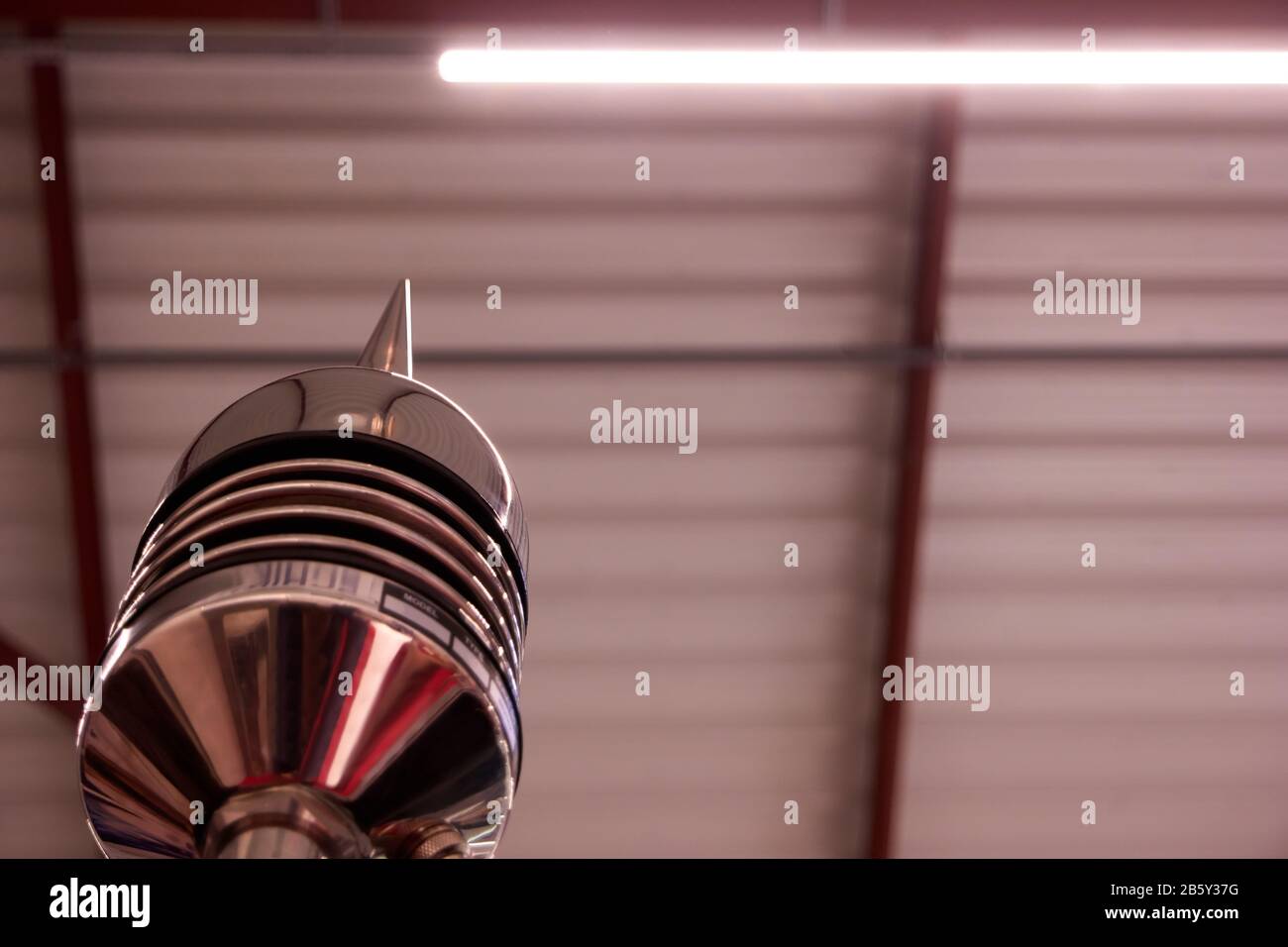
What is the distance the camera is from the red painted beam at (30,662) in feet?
22.3

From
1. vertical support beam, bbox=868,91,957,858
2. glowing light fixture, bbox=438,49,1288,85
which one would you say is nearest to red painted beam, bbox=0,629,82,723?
vertical support beam, bbox=868,91,957,858

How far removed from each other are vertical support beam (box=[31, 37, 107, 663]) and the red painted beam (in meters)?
0.31

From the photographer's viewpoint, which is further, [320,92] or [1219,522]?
[1219,522]

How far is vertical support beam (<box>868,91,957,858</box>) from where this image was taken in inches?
252

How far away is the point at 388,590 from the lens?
83cm

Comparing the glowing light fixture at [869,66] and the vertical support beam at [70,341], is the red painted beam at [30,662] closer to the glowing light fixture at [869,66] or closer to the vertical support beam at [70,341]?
the vertical support beam at [70,341]

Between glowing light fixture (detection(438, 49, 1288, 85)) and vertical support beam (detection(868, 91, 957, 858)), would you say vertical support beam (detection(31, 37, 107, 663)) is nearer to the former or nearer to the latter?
glowing light fixture (detection(438, 49, 1288, 85))

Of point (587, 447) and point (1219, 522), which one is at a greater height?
point (587, 447)

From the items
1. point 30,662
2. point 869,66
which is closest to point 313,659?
point 869,66

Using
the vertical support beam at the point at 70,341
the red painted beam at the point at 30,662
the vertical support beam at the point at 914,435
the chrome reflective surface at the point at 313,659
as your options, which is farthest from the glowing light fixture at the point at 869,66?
the red painted beam at the point at 30,662

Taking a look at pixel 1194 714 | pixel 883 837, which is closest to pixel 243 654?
pixel 883 837
